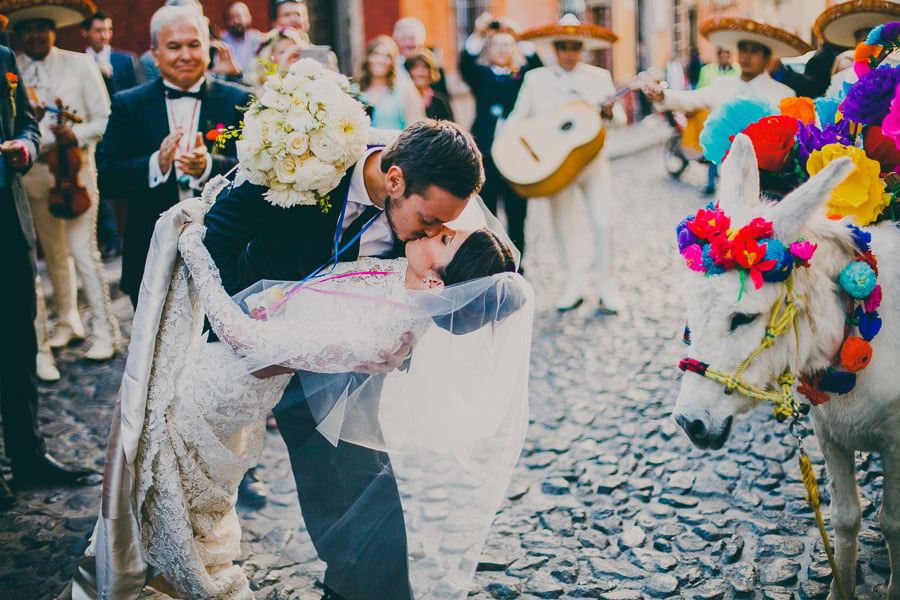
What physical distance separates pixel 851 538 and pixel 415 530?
66.8 inches

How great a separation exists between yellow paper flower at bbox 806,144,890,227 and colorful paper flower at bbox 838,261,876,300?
29cm

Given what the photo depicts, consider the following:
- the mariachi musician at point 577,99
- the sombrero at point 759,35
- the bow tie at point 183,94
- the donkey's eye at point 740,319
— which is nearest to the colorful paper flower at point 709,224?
the donkey's eye at point 740,319

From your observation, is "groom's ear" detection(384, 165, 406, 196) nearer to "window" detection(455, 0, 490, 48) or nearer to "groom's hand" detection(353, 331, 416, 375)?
"groom's hand" detection(353, 331, 416, 375)

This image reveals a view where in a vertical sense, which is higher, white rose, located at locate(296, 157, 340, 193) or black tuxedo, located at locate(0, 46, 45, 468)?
white rose, located at locate(296, 157, 340, 193)

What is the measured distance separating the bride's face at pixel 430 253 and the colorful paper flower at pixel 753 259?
0.89m

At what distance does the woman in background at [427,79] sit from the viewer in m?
8.16

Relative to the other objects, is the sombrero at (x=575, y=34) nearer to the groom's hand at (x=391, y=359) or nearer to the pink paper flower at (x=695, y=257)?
the pink paper flower at (x=695, y=257)

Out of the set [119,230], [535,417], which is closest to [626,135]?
[119,230]

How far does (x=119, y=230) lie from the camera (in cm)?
1005

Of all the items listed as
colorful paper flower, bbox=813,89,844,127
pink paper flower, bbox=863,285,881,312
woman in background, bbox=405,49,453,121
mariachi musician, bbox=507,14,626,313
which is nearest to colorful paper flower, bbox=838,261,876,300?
pink paper flower, bbox=863,285,881,312

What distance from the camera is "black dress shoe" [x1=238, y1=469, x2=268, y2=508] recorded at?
170 inches

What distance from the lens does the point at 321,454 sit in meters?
3.10

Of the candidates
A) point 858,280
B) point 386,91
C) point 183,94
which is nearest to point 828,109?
point 858,280

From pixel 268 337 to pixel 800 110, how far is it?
8.00 feet
